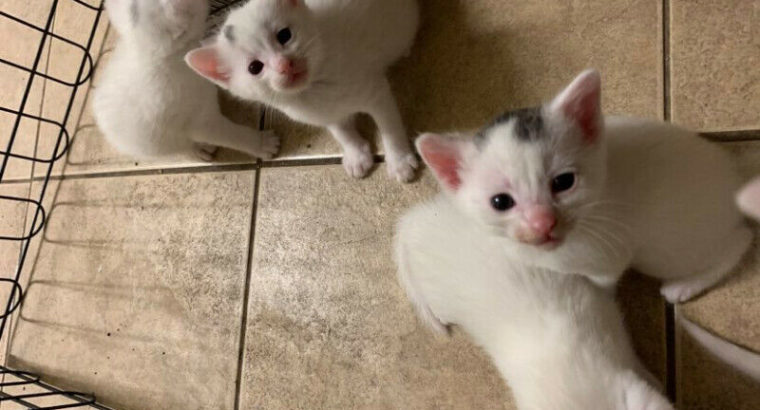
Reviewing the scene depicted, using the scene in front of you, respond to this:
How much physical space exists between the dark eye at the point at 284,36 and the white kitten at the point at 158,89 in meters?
0.34

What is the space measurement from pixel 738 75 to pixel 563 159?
56 centimetres

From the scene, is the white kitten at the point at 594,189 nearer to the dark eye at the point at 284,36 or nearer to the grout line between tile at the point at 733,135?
the grout line between tile at the point at 733,135

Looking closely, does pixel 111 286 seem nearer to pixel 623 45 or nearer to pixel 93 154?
pixel 93 154

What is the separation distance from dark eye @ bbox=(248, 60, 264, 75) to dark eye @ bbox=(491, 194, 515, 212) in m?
0.55

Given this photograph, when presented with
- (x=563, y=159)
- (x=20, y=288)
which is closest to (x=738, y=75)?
(x=563, y=159)

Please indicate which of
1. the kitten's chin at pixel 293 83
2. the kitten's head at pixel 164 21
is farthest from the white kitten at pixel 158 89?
the kitten's chin at pixel 293 83

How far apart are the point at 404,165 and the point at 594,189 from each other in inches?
21.2

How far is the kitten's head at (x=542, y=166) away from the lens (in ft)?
2.51

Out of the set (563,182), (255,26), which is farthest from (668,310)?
(255,26)

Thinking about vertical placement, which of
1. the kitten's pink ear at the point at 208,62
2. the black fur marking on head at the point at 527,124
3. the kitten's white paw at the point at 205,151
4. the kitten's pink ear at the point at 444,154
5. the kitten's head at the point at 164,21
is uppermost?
the kitten's head at the point at 164,21

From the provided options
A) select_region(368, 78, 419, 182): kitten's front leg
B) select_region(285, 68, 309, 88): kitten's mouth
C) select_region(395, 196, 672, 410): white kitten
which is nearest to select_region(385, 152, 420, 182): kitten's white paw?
select_region(368, 78, 419, 182): kitten's front leg

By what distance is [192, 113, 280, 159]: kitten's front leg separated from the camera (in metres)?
1.38

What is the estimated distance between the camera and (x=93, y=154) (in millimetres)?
1728

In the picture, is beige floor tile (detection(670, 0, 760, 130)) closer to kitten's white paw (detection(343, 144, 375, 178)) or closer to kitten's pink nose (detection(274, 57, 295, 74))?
kitten's white paw (detection(343, 144, 375, 178))
